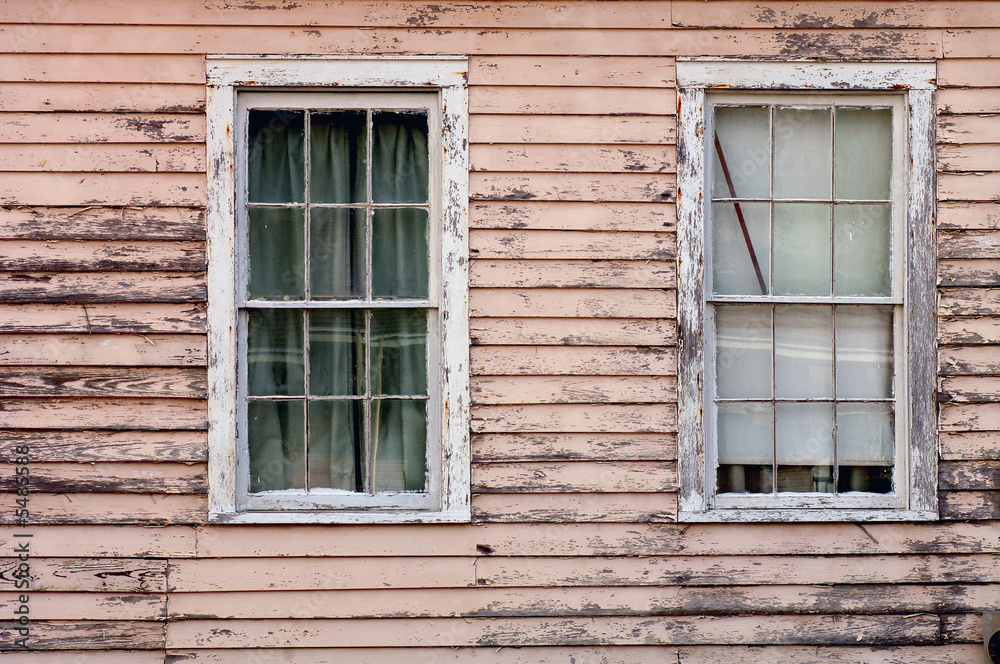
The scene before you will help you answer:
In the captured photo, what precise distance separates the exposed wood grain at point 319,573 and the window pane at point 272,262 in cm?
109

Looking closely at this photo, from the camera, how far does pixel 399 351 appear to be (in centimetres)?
297

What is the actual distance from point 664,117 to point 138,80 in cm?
215

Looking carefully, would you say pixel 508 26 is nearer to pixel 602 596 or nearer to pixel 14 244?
pixel 14 244

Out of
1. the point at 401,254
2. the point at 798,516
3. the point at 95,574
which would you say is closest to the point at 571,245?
the point at 401,254

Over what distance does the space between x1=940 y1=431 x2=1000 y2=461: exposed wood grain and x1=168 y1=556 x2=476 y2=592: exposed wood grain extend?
2.01 meters

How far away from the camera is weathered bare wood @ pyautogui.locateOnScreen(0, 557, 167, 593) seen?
287 centimetres

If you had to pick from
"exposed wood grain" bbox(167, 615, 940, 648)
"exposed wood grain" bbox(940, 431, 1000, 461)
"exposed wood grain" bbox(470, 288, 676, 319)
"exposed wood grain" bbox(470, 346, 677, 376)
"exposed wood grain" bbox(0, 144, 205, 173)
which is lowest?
"exposed wood grain" bbox(167, 615, 940, 648)

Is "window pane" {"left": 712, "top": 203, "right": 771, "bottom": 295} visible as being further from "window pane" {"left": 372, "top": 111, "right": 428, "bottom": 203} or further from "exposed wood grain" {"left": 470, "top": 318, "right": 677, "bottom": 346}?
"window pane" {"left": 372, "top": 111, "right": 428, "bottom": 203}

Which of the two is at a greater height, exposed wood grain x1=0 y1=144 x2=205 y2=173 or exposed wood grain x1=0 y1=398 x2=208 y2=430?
exposed wood grain x1=0 y1=144 x2=205 y2=173

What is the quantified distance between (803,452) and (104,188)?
3.07 meters

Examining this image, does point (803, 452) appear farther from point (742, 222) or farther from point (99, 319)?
point (99, 319)

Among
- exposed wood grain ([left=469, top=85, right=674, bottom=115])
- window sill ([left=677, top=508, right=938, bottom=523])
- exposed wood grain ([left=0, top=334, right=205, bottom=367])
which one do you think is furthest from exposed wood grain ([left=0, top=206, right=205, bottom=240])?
window sill ([left=677, top=508, right=938, bottom=523])

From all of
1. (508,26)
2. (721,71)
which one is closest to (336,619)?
(508,26)

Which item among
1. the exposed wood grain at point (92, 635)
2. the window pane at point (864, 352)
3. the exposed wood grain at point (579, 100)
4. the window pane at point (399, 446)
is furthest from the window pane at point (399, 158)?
the exposed wood grain at point (92, 635)
